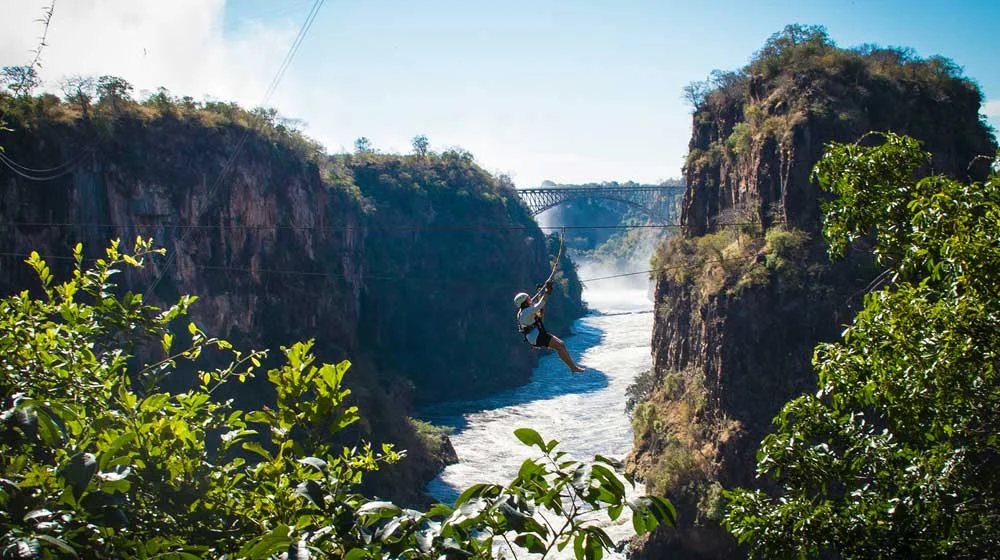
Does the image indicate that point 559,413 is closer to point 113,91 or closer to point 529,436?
point 113,91

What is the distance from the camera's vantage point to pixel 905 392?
23.7ft

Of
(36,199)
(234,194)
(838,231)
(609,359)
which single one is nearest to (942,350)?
(838,231)

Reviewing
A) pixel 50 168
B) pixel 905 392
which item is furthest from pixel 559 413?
pixel 905 392

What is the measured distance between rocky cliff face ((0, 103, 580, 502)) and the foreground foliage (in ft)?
100

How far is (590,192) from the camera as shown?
96438 millimetres

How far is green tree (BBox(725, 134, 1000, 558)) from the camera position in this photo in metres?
6.66

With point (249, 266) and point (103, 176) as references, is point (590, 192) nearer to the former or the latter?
point (249, 266)

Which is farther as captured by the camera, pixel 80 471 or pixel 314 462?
pixel 314 462

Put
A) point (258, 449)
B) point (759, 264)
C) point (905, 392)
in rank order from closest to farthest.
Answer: point (258, 449), point (905, 392), point (759, 264)

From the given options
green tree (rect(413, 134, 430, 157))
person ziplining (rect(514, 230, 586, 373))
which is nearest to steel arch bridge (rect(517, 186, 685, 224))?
green tree (rect(413, 134, 430, 157))

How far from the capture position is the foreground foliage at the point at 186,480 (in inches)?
125

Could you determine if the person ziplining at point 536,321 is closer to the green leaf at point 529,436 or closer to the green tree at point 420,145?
the green leaf at point 529,436

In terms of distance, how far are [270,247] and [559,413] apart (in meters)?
21.6

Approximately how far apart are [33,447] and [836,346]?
22.6 feet
